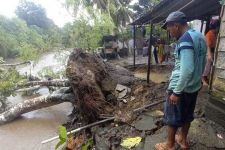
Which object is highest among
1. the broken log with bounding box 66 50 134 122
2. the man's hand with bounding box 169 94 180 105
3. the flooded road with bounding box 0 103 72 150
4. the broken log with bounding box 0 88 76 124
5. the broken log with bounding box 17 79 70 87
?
the man's hand with bounding box 169 94 180 105

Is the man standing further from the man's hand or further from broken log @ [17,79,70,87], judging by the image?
broken log @ [17,79,70,87]

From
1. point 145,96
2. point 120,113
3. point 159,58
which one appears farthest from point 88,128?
point 159,58

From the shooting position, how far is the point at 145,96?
5.74 m

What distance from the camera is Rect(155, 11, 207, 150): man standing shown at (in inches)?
91.5

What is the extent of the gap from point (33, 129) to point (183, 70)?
251 inches

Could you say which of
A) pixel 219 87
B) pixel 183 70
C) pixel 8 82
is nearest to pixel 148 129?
pixel 219 87

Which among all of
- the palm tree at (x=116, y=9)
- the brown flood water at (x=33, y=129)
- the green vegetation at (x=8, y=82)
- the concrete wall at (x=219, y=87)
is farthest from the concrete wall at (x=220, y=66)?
the palm tree at (x=116, y=9)

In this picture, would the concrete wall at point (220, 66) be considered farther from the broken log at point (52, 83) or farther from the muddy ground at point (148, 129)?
the broken log at point (52, 83)

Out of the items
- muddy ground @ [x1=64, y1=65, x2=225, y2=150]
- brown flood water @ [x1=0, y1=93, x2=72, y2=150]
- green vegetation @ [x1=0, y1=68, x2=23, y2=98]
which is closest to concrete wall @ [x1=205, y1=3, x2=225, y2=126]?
muddy ground @ [x1=64, y1=65, x2=225, y2=150]

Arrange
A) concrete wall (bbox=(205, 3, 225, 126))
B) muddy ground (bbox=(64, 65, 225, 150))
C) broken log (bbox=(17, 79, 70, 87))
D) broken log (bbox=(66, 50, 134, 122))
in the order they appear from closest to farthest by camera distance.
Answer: muddy ground (bbox=(64, 65, 225, 150)) < concrete wall (bbox=(205, 3, 225, 126)) < broken log (bbox=(66, 50, 134, 122)) < broken log (bbox=(17, 79, 70, 87))

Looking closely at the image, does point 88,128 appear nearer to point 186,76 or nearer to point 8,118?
point 186,76

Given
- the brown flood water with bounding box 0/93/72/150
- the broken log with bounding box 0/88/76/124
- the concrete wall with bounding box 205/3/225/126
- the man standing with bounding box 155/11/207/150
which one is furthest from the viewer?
the broken log with bounding box 0/88/76/124

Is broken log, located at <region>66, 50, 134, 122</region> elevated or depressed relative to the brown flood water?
elevated

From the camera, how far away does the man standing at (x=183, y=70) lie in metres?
2.32
